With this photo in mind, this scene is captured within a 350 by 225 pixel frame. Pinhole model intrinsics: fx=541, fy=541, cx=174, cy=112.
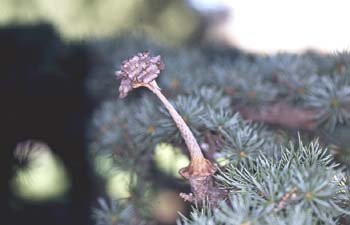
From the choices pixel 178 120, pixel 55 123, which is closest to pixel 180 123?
pixel 178 120

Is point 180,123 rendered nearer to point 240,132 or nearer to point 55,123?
point 240,132

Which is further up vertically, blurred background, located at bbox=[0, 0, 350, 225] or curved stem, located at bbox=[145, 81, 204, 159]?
blurred background, located at bbox=[0, 0, 350, 225]

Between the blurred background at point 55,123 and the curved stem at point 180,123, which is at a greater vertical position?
the blurred background at point 55,123

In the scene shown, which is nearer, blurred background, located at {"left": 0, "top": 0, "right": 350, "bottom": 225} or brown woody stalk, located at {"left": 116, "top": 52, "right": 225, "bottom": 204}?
brown woody stalk, located at {"left": 116, "top": 52, "right": 225, "bottom": 204}

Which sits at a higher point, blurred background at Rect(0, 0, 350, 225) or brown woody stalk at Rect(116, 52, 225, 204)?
blurred background at Rect(0, 0, 350, 225)

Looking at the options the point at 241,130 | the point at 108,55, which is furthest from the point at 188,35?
the point at 241,130

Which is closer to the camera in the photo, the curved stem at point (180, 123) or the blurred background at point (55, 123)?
the curved stem at point (180, 123)

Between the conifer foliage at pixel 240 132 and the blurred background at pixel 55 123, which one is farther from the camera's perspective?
the blurred background at pixel 55 123
